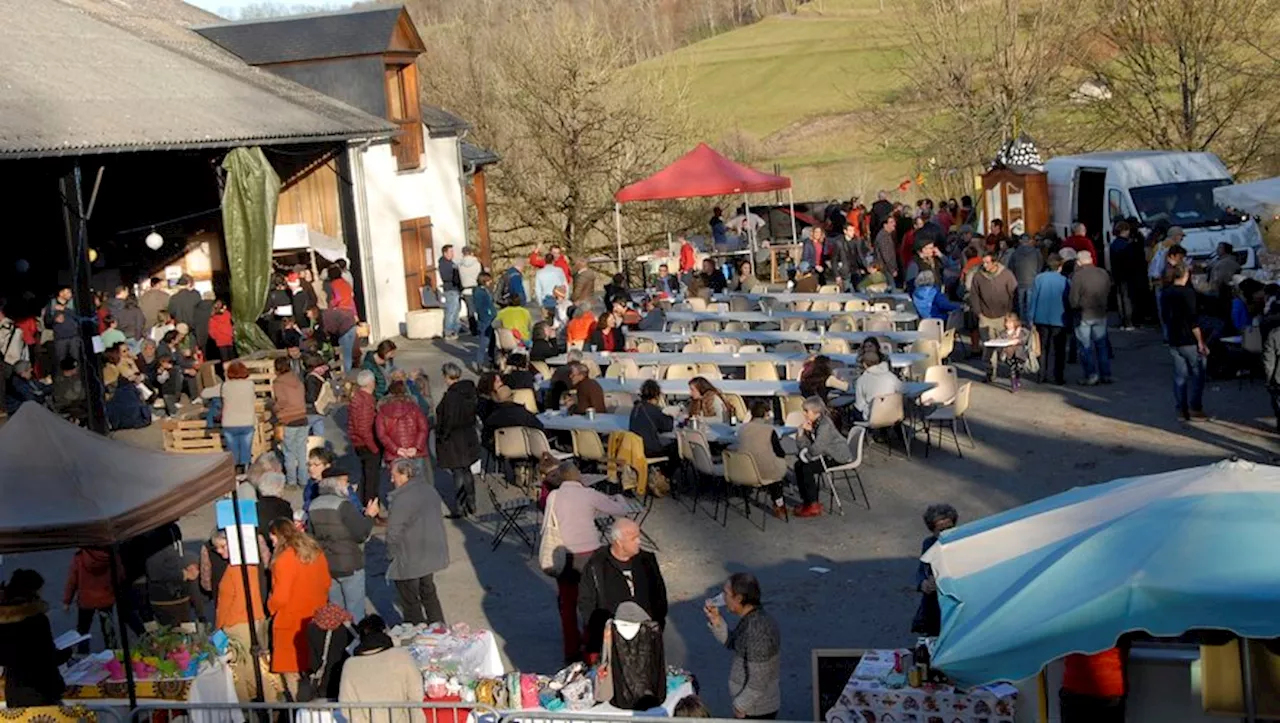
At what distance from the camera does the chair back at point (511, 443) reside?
586 inches

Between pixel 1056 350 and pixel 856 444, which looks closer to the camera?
pixel 856 444

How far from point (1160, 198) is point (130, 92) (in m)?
14.6

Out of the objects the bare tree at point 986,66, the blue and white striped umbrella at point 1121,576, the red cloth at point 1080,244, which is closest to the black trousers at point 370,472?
the blue and white striped umbrella at point 1121,576

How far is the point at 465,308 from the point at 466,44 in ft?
54.0

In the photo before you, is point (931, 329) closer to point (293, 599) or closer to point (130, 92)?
point (293, 599)

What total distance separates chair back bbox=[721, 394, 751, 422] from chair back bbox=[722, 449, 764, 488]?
189 cm

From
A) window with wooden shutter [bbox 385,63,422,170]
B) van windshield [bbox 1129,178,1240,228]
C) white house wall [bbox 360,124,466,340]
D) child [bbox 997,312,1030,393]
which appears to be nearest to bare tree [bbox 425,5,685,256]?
white house wall [bbox 360,124,466,340]

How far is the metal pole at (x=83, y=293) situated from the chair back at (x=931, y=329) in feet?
31.2

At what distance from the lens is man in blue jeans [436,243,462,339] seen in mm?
25953

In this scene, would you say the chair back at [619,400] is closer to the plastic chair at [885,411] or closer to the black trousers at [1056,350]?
the plastic chair at [885,411]

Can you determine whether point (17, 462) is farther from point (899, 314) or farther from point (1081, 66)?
point (1081, 66)

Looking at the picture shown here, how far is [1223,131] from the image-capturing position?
1286 inches

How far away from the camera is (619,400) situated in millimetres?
16375

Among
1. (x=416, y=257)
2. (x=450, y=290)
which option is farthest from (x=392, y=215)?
(x=450, y=290)
